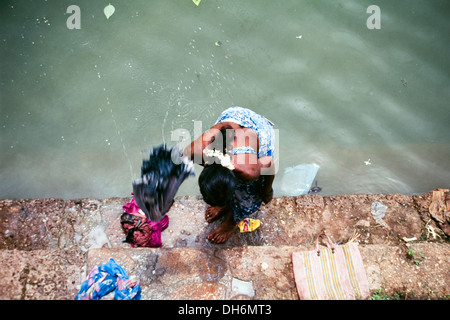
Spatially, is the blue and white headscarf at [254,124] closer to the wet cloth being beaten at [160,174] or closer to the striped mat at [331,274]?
the wet cloth being beaten at [160,174]

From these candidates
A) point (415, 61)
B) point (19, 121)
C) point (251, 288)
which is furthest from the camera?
point (415, 61)

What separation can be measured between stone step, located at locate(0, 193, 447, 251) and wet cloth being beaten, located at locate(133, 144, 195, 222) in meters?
0.71

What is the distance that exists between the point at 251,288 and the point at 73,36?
4.33m

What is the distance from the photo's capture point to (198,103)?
13.4 ft

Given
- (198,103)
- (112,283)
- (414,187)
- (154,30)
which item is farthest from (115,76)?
(414,187)

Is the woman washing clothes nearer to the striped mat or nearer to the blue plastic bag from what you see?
the striped mat

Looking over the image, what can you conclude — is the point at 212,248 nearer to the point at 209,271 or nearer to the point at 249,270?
the point at 209,271

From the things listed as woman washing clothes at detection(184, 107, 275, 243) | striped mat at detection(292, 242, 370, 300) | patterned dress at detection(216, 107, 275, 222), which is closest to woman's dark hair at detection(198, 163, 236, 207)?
woman washing clothes at detection(184, 107, 275, 243)

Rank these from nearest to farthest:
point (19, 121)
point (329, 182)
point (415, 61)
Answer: point (329, 182) → point (19, 121) → point (415, 61)

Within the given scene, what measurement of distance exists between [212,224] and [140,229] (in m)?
0.66

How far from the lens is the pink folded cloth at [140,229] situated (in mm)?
2732

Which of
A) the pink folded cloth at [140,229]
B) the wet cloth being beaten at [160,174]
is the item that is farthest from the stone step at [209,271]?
the wet cloth being beaten at [160,174]

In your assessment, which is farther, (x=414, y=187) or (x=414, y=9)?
(x=414, y=9)
